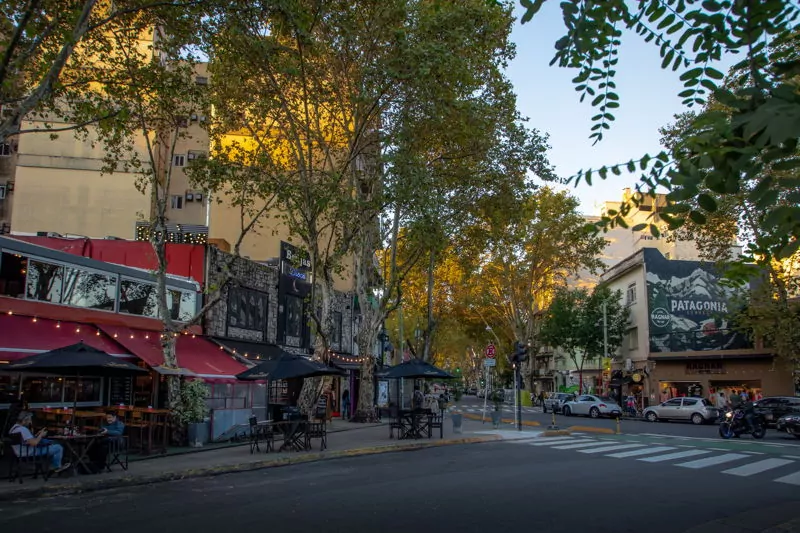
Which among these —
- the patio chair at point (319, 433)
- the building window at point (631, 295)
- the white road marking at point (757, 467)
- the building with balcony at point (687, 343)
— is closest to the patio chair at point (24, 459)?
the patio chair at point (319, 433)

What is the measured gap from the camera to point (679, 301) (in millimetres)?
43438

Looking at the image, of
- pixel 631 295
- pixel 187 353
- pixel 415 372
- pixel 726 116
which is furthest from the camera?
pixel 631 295

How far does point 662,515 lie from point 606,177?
5775 millimetres

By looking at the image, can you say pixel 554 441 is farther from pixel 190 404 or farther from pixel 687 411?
pixel 687 411

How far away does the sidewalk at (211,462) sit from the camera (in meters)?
11.0

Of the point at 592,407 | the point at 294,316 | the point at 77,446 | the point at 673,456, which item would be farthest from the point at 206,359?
the point at 592,407

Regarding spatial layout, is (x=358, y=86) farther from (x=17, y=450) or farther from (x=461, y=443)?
(x=17, y=450)

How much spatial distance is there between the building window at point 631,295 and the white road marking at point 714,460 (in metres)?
32.2

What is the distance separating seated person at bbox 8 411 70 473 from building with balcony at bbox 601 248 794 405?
123 ft

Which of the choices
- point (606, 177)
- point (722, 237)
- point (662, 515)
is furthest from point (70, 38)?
point (722, 237)

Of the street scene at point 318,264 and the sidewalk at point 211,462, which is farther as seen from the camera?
the sidewalk at point 211,462

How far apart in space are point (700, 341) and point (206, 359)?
3426 cm

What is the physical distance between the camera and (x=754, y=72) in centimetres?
500

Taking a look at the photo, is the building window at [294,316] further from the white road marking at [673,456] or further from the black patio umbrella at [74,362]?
the white road marking at [673,456]
